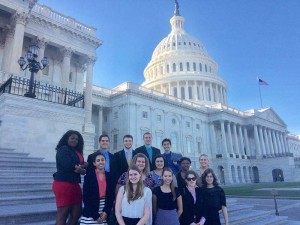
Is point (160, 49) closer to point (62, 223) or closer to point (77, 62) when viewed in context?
point (77, 62)

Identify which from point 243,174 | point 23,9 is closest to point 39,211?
point 23,9

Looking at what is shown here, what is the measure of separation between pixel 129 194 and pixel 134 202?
15 cm

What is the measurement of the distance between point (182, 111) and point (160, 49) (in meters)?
42.9

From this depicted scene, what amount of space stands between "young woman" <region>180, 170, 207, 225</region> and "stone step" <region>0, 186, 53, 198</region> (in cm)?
442

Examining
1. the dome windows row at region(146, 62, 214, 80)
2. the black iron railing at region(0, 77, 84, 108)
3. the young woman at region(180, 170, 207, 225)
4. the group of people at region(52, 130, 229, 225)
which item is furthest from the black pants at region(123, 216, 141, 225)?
the dome windows row at region(146, 62, 214, 80)

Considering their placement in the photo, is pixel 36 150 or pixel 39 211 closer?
pixel 39 211

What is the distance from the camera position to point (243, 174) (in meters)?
60.2

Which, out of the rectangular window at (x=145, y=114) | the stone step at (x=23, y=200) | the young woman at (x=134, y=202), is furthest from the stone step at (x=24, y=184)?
the rectangular window at (x=145, y=114)

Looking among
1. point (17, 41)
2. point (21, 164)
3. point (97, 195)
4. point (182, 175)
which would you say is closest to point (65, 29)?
point (17, 41)

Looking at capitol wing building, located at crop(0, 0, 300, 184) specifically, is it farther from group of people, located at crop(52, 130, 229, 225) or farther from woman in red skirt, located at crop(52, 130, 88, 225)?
group of people, located at crop(52, 130, 229, 225)

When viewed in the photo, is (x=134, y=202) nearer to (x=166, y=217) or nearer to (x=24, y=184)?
(x=166, y=217)

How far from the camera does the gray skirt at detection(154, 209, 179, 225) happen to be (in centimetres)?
434

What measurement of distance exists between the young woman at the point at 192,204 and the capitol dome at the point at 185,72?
66.4 meters

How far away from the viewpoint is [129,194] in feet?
12.8
